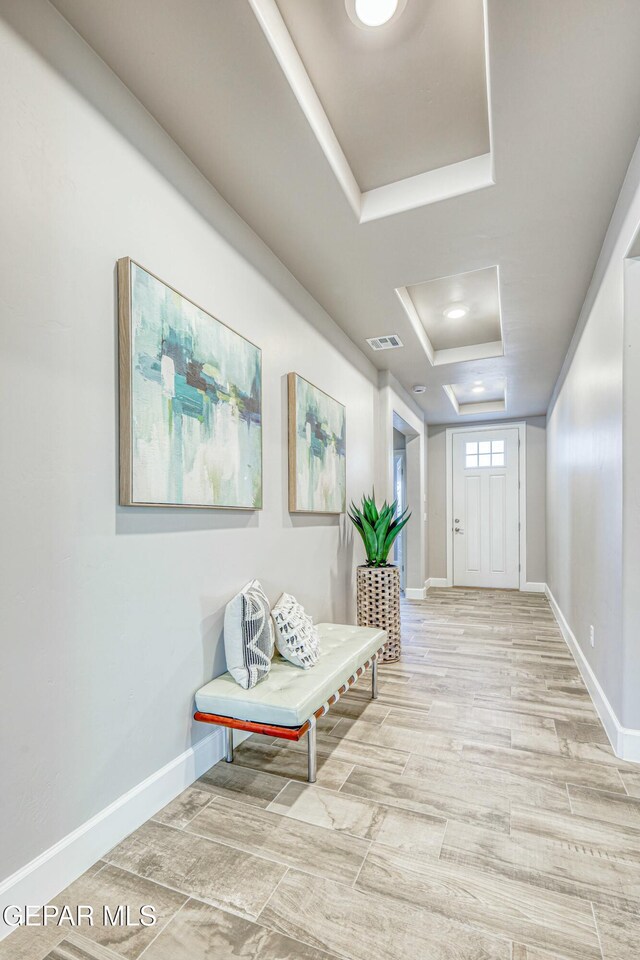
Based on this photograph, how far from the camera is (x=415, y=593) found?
6199 mm

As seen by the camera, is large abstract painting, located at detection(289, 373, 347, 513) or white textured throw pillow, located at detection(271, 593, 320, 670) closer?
white textured throw pillow, located at detection(271, 593, 320, 670)

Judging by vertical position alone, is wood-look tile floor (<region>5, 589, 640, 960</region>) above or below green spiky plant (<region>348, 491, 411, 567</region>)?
below

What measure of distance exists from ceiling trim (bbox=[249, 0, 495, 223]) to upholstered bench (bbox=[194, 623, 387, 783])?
2080 mm

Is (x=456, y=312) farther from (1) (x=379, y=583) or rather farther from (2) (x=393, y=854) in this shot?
(2) (x=393, y=854)

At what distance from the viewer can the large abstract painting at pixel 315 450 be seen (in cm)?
276

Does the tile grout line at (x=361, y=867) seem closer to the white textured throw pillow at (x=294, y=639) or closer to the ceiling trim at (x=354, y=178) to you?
the white textured throw pillow at (x=294, y=639)

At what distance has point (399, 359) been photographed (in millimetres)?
4355

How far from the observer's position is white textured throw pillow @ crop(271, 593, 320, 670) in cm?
220

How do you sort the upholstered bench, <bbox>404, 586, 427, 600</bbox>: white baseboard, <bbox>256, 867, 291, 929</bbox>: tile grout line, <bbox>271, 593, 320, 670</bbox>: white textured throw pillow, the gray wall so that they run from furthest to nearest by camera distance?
the gray wall → <bbox>404, 586, 427, 600</bbox>: white baseboard → <bbox>271, 593, 320, 670</bbox>: white textured throw pillow → the upholstered bench → <bbox>256, 867, 291, 929</bbox>: tile grout line

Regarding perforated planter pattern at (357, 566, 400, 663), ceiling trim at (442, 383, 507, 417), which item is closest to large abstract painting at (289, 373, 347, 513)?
perforated planter pattern at (357, 566, 400, 663)

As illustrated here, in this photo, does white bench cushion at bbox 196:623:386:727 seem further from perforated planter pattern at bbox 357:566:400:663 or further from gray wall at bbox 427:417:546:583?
gray wall at bbox 427:417:546:583

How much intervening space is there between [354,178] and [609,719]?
2777mm

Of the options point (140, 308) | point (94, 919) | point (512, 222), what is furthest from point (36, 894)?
point (512, 222)

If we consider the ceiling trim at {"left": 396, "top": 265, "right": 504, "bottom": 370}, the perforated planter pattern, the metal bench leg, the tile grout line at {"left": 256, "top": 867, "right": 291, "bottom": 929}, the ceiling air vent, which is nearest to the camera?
the tile grout line at {"left": 256, "top": 867, "right": 291, "bottom": 929}
